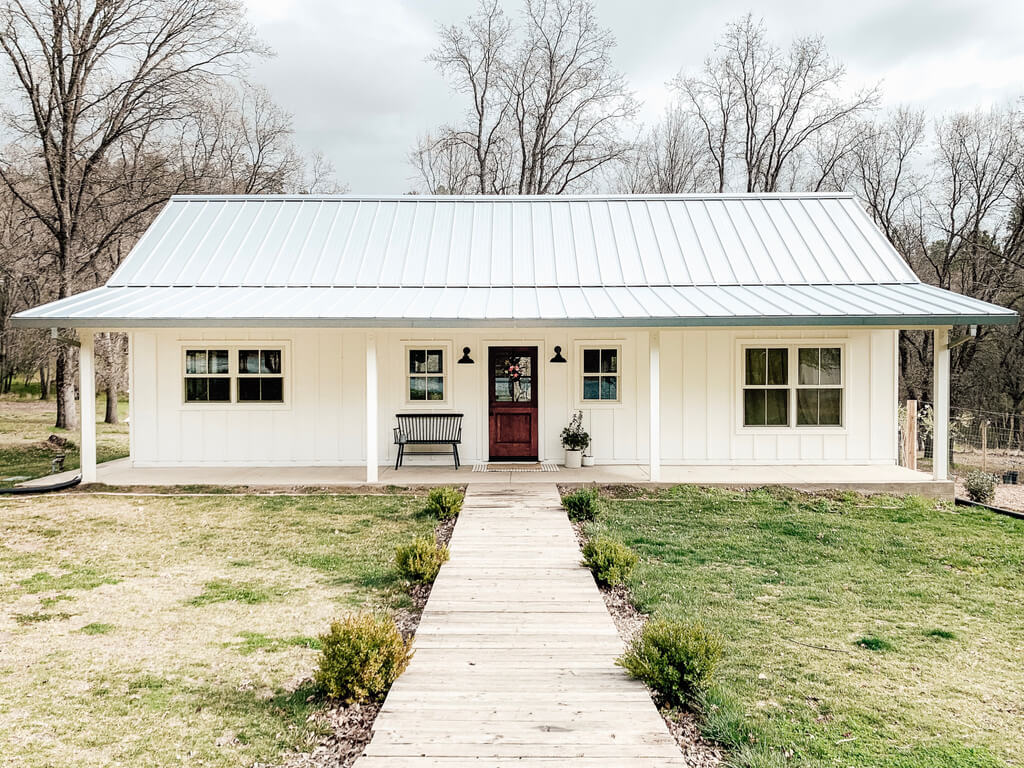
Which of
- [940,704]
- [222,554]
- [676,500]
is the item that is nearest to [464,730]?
[940,704]

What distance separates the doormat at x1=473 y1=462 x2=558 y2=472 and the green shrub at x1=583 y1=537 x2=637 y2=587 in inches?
174

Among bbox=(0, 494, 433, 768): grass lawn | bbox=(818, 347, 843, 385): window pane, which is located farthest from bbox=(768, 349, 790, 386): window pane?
bbox=(0, 494, 433, 768): grass lawn

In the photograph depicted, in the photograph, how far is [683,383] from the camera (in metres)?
10.3

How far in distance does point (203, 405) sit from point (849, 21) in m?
24.6

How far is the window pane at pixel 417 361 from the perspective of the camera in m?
10.6

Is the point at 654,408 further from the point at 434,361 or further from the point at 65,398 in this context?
the point at 65,398

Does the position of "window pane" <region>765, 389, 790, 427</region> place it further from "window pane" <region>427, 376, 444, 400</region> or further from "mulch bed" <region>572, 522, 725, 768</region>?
"mulch bed" <region>572, 522, 725, 768</region>

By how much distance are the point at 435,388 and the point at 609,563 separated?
580 cm

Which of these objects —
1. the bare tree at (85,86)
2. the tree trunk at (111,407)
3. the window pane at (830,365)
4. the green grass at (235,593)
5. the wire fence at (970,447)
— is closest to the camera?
the green grass at (235,593)

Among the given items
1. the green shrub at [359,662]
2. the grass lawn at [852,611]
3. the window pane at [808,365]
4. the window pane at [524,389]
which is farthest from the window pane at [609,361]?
the green shrub at [359,662]

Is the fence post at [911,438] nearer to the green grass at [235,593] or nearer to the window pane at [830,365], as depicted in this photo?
the window pane at [830,365]

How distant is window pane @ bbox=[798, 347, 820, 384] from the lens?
10258 millimetres

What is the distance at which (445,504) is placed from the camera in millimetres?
7512

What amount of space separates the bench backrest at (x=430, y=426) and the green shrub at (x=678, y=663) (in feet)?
22.7
